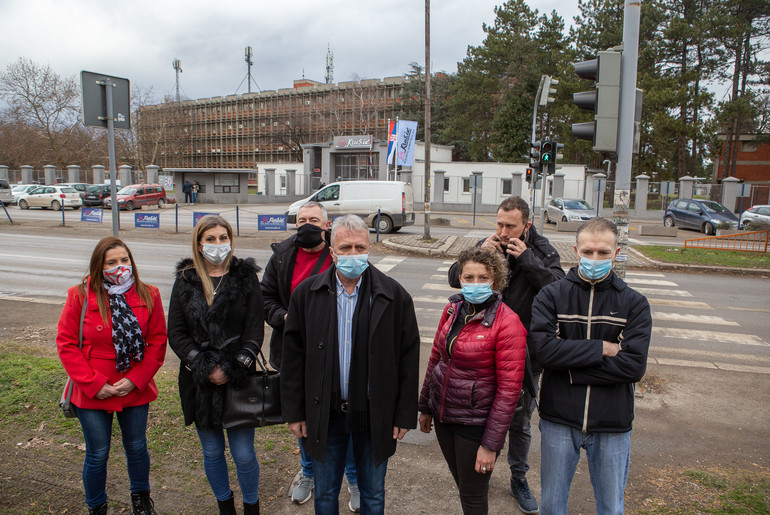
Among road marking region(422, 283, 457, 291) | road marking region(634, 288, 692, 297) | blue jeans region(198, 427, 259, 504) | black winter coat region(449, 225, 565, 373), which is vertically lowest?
road marking region(634, 288, 692, 297)

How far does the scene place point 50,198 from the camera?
111ft

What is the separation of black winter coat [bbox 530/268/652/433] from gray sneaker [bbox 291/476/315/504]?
1685 mm

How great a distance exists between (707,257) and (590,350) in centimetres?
1612

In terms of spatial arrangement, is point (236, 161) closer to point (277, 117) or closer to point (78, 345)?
point (277, 117)

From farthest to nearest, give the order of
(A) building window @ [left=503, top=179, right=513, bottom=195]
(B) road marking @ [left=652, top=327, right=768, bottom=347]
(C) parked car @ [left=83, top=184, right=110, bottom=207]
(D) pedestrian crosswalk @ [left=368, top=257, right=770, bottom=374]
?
(A) building window @ [left=503, top=179, right=513, bottom=195], (C) parked car @ [left=83, top=184, right=110, bottom=207], (B) road marking @ [left=652, top=327, right=768, bottom=347], (D) pedestrian crosswalk @ [left=368, top=257, right=770, bottom=374]

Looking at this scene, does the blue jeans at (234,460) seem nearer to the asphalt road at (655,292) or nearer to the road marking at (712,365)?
the asphalt road at (655,292)

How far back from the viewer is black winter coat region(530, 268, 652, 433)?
2549mm

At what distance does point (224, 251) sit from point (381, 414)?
135cm

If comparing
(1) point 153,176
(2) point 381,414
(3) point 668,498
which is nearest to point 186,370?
(2) point 381,414

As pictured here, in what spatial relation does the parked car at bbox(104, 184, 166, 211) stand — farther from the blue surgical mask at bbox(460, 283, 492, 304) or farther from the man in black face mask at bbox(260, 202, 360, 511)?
the blue surgical mask at bbox(460, 283, 492, 304)

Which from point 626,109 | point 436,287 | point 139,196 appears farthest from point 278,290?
point 139,196

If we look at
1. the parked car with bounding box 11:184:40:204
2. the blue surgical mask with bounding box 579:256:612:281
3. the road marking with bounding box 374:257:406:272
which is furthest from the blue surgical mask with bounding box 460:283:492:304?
the parked car with bounding box 11:184:40:204

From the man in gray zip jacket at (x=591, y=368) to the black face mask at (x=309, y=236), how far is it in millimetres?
1541

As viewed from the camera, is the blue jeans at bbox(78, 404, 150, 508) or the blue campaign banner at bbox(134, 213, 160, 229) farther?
the blue campaign banner at bbox(134, 213, 160, 229)
